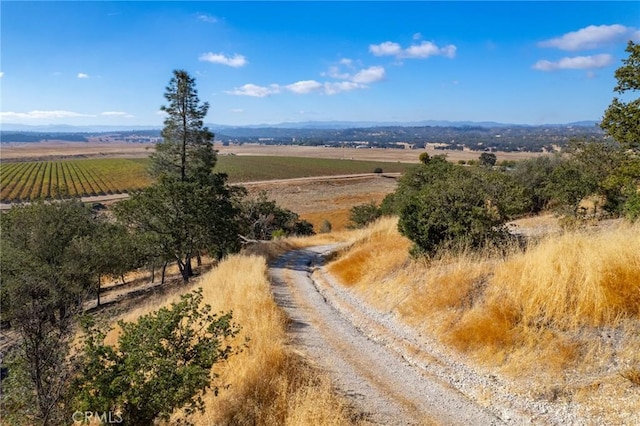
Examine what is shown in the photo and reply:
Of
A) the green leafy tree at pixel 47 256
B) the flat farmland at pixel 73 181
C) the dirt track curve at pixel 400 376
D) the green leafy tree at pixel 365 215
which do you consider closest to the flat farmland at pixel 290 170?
the flat farmland at pixel 73 181

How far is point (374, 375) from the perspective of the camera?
8.67 m

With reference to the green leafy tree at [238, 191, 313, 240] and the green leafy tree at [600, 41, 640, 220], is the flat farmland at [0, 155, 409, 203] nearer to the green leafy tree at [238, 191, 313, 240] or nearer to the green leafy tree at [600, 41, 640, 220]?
the green leafy tree at [238, 191, 313, 240]

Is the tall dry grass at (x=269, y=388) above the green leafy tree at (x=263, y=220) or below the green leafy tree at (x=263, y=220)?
above

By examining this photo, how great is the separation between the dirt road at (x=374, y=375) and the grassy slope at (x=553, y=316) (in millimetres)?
1140

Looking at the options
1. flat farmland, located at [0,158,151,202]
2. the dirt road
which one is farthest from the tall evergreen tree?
flat farmland, located at [0,158,151,202]

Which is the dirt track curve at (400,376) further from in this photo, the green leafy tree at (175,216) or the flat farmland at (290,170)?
the flat farmland at (290,170)

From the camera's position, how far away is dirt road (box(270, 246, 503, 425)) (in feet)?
23.3

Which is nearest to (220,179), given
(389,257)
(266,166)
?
(389,257)

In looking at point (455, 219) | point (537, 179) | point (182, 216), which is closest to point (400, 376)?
point (455, 219)

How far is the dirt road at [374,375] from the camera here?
7.11 meters

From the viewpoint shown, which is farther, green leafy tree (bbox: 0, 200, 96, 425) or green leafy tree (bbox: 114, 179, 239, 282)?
green leafy tree (bbox: 114, 179, 239, 282)

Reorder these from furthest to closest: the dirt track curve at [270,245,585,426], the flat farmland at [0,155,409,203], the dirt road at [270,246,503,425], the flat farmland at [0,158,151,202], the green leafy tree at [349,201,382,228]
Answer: the flat farmland at [0,155,409,203] < the flat farmland at [0,158,151,202] < the green leafy tree at [349,201,382,228] < the dirt road at [270,246,503,425] < the dirt track curve at [270,245,585,426]

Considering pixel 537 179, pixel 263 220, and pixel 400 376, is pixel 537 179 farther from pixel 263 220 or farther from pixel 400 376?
pixel 400 376

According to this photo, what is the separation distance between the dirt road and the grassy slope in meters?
1.14
